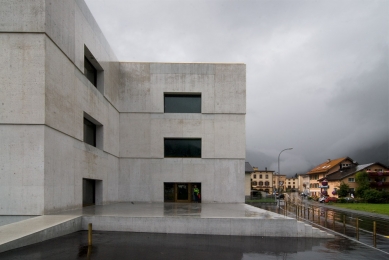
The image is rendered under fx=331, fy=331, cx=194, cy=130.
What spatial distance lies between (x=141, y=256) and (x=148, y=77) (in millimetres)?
18645

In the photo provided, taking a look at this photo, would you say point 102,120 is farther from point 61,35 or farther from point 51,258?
point 51,258

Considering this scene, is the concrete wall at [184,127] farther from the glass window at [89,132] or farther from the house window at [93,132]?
the glass window at [89,132]

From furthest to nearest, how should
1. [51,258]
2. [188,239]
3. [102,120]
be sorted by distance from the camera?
[102,120] → [188,239] → [51,258]

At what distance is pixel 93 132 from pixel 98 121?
3.63ft

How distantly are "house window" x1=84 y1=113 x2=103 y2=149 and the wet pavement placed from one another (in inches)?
340

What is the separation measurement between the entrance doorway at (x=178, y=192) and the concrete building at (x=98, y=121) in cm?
8

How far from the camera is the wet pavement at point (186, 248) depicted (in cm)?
934

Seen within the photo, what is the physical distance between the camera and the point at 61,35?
15055mm

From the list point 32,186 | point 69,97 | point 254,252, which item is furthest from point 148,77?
point 254,252

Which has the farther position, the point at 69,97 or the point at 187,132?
the point at 187,132

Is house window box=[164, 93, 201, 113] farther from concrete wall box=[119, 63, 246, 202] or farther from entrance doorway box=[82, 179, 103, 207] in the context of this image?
entrance doorway box=[82, 179, 103, 207]

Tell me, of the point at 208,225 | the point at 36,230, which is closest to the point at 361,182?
the point at 208,225

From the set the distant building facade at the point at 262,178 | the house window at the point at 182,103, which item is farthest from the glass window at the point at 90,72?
the distant building facade at the point at 262,178

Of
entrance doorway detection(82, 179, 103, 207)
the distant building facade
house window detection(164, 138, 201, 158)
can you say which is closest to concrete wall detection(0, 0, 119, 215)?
entrance doorway detection(82, 179, 103, 207)
